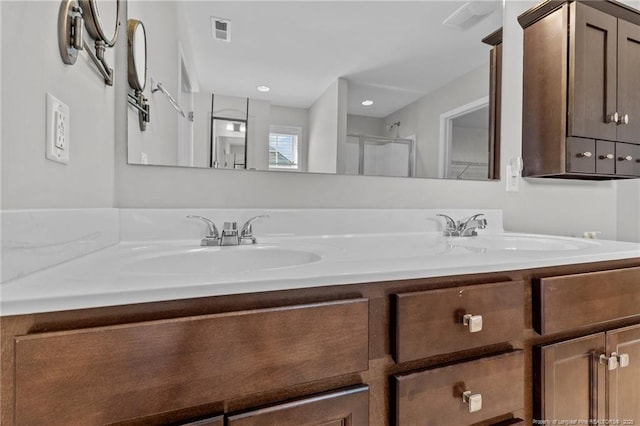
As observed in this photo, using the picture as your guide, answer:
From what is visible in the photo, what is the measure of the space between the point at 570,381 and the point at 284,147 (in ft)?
3.41

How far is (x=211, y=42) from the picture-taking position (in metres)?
1.12

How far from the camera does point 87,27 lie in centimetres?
76

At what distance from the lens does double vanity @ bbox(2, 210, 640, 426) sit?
0.44 m

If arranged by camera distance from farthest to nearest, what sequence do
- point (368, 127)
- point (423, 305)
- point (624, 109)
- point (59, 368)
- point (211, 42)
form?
point (624, 109) → point (368, 127) → point (211, 42) → point (423, 305) → point (59, 368)

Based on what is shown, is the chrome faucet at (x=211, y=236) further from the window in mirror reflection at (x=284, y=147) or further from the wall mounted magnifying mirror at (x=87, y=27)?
the wall mounted magnifying mirror at (x=87, y=27)

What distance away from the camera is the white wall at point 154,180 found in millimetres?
531

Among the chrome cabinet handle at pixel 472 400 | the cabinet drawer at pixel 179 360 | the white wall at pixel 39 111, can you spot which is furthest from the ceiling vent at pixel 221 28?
the chrome cabinet handle at pixel 472 400

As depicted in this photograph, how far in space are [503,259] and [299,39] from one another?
3.20ft

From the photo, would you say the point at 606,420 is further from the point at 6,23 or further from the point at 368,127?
the point at 6,23

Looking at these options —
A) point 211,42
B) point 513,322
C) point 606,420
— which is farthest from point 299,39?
point 606,420

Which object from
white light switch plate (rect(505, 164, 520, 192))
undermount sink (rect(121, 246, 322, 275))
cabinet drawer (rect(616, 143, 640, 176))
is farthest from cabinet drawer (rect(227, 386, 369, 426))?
cabinet drawer (rect(616, 143, 640, 176))

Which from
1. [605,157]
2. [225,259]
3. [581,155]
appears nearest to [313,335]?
[225,259]

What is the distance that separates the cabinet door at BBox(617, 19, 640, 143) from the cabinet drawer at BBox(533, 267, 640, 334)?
930mm

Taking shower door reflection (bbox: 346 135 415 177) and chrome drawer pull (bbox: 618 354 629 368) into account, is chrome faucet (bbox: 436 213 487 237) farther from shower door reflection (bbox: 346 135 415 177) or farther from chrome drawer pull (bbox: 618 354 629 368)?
chrome drawer pull (bbox: 618 354 629 368)
